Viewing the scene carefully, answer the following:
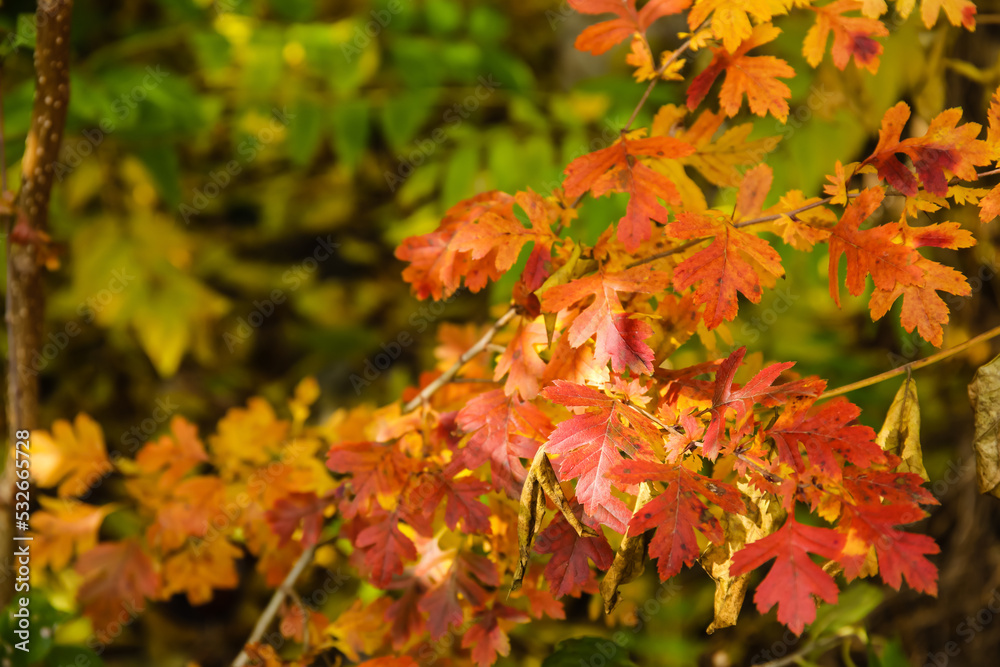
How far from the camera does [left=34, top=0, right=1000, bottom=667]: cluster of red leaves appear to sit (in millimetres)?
571

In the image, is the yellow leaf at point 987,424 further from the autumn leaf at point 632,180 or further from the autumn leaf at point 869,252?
the autumn leaf at point 632,180

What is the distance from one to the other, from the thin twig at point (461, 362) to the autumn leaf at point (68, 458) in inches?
20.6

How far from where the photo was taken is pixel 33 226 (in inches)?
37.5

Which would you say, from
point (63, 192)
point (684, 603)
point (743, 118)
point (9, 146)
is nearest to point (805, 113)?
point (743, 118)

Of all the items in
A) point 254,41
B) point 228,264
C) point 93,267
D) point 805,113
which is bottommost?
point 228,264

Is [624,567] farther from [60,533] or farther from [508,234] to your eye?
[60,533]

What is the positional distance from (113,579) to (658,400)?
81 cm

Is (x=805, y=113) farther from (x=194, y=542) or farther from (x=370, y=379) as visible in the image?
(x=370, y=379)

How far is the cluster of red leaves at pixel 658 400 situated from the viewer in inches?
22.5

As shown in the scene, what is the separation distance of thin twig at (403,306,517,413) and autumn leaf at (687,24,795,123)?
0.97ft

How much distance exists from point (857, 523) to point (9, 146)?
59.7 inches

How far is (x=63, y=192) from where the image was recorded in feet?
6.60

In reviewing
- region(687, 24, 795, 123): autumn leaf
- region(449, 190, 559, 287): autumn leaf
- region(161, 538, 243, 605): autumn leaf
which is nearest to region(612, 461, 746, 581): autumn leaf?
region(449, 190, 559, 287): autumn leaf

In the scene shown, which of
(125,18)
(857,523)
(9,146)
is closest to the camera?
(857,523)
